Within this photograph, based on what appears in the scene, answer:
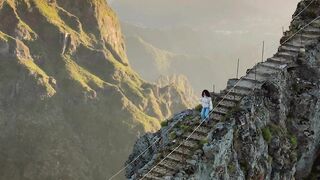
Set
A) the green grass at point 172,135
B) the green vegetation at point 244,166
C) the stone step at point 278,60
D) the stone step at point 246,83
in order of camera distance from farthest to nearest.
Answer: the stone step at point 278,60
the stone step at point 246,83
the green grass at point 172,135
the green vegetation at point 244,166

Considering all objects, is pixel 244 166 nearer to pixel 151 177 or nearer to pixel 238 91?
pixel 151 177

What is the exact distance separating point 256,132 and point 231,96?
4038mm

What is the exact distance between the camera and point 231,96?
34156mm

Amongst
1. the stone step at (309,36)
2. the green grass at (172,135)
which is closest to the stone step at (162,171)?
the green grass at (172,135)

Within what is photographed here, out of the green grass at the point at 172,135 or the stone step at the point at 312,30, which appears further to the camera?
the stone step at the point at 312,30

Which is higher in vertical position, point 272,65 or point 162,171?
point 272,65

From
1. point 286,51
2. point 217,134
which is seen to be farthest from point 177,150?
point 286,51

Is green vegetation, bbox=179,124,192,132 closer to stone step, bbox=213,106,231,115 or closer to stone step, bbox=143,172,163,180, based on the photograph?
stone step, bbox=213,106,231,115

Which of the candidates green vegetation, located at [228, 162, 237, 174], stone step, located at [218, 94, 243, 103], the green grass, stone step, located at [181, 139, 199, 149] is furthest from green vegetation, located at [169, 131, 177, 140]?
green vegetation, located at [228, 162, 237, 174]

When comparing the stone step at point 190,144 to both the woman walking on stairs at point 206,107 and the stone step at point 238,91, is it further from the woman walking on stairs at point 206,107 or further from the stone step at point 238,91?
the stone step at point 238,91

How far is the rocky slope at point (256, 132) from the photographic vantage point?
28.3m

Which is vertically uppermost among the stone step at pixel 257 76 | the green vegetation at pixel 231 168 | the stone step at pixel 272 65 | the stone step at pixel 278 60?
the stone step at pixel 278 60

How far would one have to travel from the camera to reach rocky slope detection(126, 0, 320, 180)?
28.3 meters

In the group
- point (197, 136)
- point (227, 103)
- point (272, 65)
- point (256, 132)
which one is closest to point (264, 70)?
point (272, 65)
